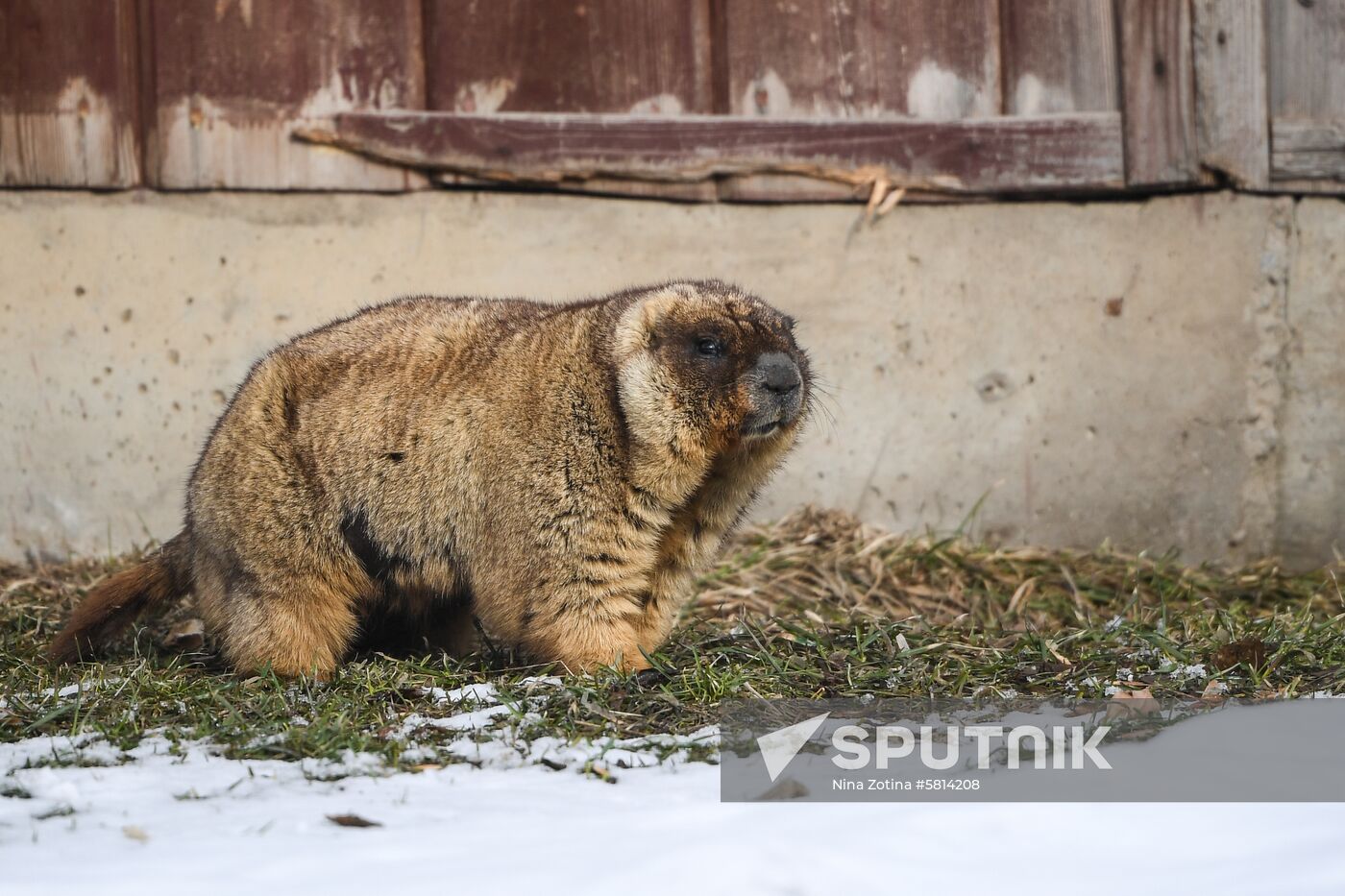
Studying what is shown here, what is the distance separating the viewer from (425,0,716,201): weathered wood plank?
6918 mm

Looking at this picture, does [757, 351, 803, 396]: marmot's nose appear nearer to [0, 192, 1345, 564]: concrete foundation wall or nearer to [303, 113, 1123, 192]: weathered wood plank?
[0, 192, 1345, 564]: concrete foundation wall

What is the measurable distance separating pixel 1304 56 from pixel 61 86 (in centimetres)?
593

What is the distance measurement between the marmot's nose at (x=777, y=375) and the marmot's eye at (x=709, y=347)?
0.15 m

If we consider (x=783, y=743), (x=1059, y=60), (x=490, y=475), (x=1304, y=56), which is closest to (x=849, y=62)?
(x=1059, y=60)

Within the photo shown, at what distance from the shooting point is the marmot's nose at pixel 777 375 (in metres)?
4.79

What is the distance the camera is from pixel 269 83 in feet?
22.4

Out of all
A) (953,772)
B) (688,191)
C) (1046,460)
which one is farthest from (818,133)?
(953,772)

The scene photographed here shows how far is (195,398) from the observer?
693 cm

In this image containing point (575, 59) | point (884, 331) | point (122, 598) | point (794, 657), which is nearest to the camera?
point (794, 657)

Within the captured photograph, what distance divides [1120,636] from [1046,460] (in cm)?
211

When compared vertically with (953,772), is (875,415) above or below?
above

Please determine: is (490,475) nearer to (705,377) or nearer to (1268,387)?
(705,377)

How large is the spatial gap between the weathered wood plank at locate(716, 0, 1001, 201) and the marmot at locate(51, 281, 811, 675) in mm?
2046

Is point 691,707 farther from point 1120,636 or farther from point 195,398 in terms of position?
point 195,398
